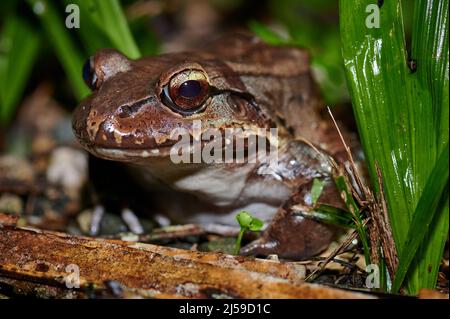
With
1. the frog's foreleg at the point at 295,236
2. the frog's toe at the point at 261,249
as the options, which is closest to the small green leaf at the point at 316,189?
the frog's foreleg at the point at 295,236

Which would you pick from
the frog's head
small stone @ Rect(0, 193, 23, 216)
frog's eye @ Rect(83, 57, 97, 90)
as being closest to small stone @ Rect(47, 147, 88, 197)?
small stone @ Rect(0, 193, 23, 216)

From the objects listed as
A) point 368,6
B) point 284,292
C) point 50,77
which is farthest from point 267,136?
point 50,77

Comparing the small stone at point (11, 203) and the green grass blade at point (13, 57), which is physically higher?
the green grass blade at point (13, 57)

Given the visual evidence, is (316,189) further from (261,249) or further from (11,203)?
(11,203)

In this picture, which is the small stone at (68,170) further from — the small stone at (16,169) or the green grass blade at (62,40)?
the green grass blade at (62,40)

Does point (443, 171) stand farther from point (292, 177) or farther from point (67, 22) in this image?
point (67, 22)

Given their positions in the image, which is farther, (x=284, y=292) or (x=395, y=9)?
(x=395, y=9)
